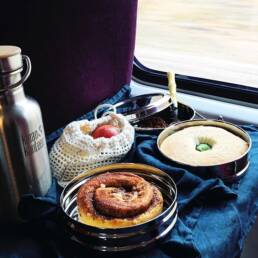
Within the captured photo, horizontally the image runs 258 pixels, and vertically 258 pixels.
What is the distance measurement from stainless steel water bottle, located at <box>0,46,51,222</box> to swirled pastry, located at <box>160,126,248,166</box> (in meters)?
0.28

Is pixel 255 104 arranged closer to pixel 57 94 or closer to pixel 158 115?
pixel 158 115

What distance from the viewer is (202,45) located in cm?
156

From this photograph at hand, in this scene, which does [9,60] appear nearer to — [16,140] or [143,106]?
[16,140]

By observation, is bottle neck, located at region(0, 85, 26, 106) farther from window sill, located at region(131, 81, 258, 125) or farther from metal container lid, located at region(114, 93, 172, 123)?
window sill, located at region(131, 81, 258, 125)

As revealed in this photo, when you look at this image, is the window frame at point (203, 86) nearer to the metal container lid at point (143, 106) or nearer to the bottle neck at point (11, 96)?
the metal container lid at point (143, 106)

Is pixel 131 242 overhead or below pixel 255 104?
overhead

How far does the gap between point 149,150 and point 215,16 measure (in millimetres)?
698

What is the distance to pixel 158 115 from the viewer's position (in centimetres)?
112

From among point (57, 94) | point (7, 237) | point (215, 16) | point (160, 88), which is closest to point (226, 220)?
point (7, 237)

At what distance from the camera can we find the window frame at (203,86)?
128 cm

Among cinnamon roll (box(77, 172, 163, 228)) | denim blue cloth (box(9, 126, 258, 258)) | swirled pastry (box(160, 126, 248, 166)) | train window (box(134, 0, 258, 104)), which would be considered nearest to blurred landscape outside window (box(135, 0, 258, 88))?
train window (box(134, 0, 258, 104))

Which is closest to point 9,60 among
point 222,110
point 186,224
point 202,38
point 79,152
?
point 79,152

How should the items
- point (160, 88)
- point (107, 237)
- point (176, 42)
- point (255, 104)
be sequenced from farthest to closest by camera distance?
point (176, 42), point (160, 88), point (255, 104), point (107, 237)

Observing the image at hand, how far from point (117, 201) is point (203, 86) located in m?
0.73
